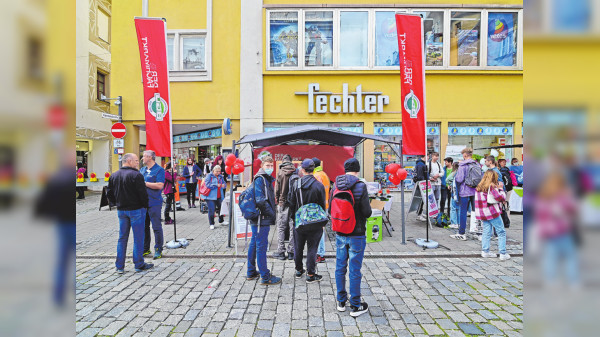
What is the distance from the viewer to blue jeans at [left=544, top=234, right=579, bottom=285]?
2.14 feet

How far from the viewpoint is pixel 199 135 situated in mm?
14320

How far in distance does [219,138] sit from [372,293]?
34.9 ft

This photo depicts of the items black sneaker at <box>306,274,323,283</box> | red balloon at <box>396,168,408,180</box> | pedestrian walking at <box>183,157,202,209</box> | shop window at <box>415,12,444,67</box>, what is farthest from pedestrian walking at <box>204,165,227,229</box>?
shop window at <box>415,12,444,67</box>

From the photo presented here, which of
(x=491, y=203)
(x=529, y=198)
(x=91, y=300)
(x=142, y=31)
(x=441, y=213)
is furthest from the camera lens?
(x=441, y=213)

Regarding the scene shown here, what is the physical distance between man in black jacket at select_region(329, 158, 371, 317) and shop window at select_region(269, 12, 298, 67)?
9.94 metres

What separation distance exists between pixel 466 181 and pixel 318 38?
8.53 meters

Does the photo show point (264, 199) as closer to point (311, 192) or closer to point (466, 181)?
point (311, 192)

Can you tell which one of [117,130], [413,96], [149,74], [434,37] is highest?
[434,37]

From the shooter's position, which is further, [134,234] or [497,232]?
[497,232]

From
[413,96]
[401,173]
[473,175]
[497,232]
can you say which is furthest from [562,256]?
[473,175]

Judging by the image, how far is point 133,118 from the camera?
12.8 m

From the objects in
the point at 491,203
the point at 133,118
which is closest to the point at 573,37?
the point at 491,203

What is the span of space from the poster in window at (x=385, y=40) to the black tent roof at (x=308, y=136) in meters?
5.06

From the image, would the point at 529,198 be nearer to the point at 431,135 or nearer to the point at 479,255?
the point at 479,255
